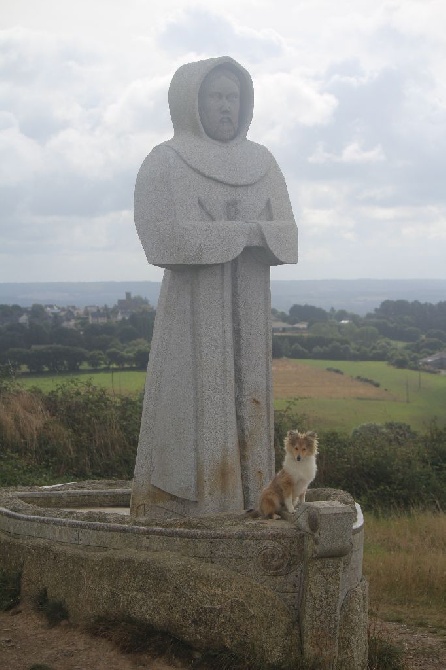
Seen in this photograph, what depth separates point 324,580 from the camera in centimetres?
677

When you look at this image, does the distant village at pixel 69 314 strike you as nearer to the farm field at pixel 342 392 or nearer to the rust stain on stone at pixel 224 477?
the farm field at pixel 342 392

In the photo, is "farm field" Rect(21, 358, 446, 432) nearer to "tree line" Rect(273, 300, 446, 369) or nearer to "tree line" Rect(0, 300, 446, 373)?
"tree line" Rect(0, 300, 446, 373)

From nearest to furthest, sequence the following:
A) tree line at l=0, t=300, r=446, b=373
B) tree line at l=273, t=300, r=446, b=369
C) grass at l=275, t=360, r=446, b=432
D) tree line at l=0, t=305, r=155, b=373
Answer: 1. grass at l=275, t=360, r=446, b=432
2. tree line at l=0, t=305, r=155, b=373
3. tree line at l=0, t=300, r=446, b=373
4. tree line at l=273, t=300, r=446, b=369

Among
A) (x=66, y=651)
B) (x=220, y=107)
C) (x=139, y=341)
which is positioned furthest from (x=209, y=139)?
(x=139, y=341)

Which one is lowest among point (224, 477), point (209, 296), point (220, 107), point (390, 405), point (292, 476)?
point (390, 405)

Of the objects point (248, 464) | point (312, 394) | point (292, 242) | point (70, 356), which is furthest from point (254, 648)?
point (70, 356)

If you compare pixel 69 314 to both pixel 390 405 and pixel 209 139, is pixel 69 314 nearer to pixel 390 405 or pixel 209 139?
pixel 390 405

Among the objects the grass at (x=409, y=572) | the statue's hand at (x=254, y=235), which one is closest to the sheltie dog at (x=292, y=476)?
the statue's hand at (x=254, y=235)

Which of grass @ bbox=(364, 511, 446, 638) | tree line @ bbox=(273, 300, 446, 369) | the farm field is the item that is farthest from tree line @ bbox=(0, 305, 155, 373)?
grass @ bbox=(364, 511, 446, 638)

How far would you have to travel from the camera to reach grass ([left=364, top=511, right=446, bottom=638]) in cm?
956

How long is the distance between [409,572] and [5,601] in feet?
16.1

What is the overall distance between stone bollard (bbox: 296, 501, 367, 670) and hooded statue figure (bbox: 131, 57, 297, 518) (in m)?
1.55

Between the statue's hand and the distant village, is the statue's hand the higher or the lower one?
the higher one

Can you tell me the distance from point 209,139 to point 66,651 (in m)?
4.85
